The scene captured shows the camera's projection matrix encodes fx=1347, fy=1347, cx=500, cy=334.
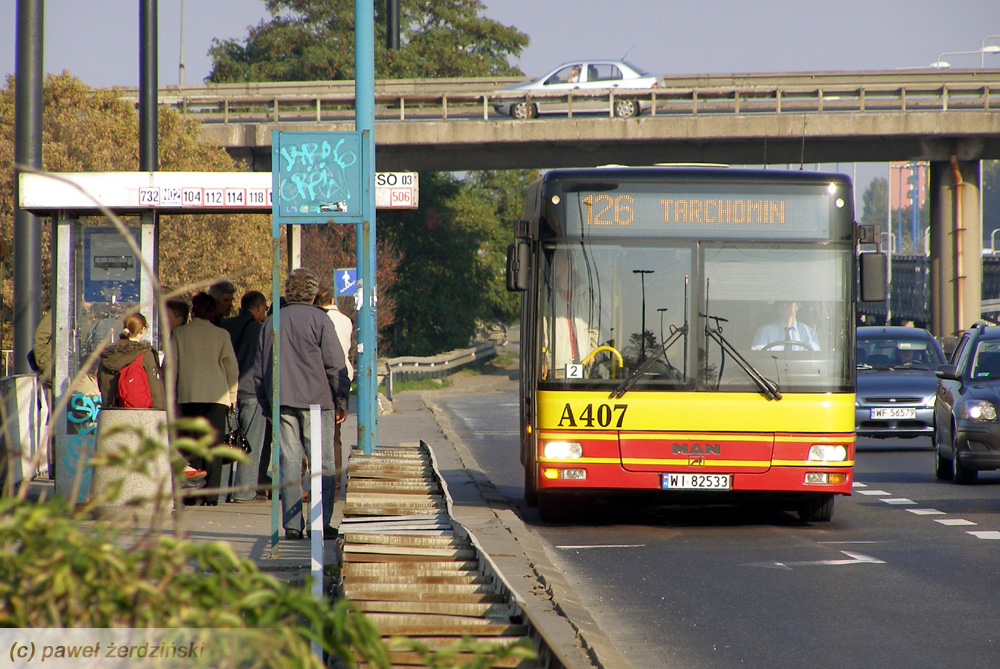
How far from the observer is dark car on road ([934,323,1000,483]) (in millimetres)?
13914

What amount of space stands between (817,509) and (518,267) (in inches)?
132

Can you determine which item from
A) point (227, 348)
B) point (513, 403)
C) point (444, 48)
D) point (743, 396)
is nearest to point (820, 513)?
point (743, 396)

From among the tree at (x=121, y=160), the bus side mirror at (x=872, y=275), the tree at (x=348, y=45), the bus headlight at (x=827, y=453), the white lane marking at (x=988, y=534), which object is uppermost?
the tree at (x=348, y=45)

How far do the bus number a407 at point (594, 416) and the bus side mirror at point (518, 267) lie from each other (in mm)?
1021

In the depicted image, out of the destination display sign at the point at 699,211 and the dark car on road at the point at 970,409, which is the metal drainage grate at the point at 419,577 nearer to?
the destination display sign at the point at 699,211

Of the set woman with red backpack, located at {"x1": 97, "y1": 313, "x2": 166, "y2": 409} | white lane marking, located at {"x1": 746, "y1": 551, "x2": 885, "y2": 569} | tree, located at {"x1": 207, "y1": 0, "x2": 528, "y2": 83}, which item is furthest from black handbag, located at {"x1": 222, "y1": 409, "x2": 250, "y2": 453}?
tree, located at {"x1": 207, "y1": 0, "x2": 528, "y2": 83}

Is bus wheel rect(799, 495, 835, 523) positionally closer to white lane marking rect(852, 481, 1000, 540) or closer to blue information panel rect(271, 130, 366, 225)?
white lane marking rect(852, 481, 1000, 540)

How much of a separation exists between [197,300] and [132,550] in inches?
343

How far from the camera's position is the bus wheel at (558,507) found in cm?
1132

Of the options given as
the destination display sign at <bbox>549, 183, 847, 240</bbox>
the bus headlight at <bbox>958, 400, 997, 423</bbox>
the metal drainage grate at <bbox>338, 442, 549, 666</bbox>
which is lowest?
the metal drainage grate at <bbox>338, 442, 549, 666</bbox>

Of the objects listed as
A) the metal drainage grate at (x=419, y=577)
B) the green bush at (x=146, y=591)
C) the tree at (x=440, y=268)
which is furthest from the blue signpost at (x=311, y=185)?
the tree at (x=440, y=268)

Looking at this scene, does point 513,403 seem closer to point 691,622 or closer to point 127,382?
point 127,382

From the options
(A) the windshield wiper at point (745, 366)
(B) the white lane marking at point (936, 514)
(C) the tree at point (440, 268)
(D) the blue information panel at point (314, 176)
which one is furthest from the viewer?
(C) the tree at point (440, 268)

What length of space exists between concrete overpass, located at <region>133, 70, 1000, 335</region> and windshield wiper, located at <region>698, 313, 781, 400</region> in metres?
26.2
